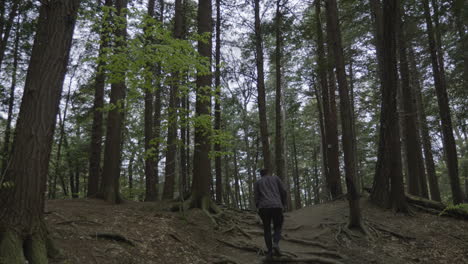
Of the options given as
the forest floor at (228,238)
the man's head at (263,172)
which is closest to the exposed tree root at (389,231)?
the forest floor at (228,238)

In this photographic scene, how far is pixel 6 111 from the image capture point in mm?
15500

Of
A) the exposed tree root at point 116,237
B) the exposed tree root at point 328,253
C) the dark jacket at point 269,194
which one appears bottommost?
the exposed tree root at point 328,253

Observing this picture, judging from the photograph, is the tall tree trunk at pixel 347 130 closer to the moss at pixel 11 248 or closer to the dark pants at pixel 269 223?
the dark pants at pixel 269 223

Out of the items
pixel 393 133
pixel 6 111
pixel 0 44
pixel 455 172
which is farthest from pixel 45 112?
pixel 6 111

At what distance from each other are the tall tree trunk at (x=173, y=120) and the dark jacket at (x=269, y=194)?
230 centimetres

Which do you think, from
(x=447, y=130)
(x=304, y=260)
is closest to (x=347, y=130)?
(x=304, y=260)

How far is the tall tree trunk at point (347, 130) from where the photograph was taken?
7.73 meters

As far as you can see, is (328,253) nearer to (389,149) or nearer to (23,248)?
(389,149)

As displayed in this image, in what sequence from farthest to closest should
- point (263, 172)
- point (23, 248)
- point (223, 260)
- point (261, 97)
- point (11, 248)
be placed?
point (261, 97)
point (263, 172)
point (223, 260)
point (23, 248)
point (11, 248)

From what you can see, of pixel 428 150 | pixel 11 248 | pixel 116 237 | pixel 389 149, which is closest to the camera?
pixel 11 248

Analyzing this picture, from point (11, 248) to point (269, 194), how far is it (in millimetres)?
4393

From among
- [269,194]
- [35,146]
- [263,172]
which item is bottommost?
[269,194]

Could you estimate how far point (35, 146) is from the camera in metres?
4.12

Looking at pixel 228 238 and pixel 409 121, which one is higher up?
pixel 409 121
